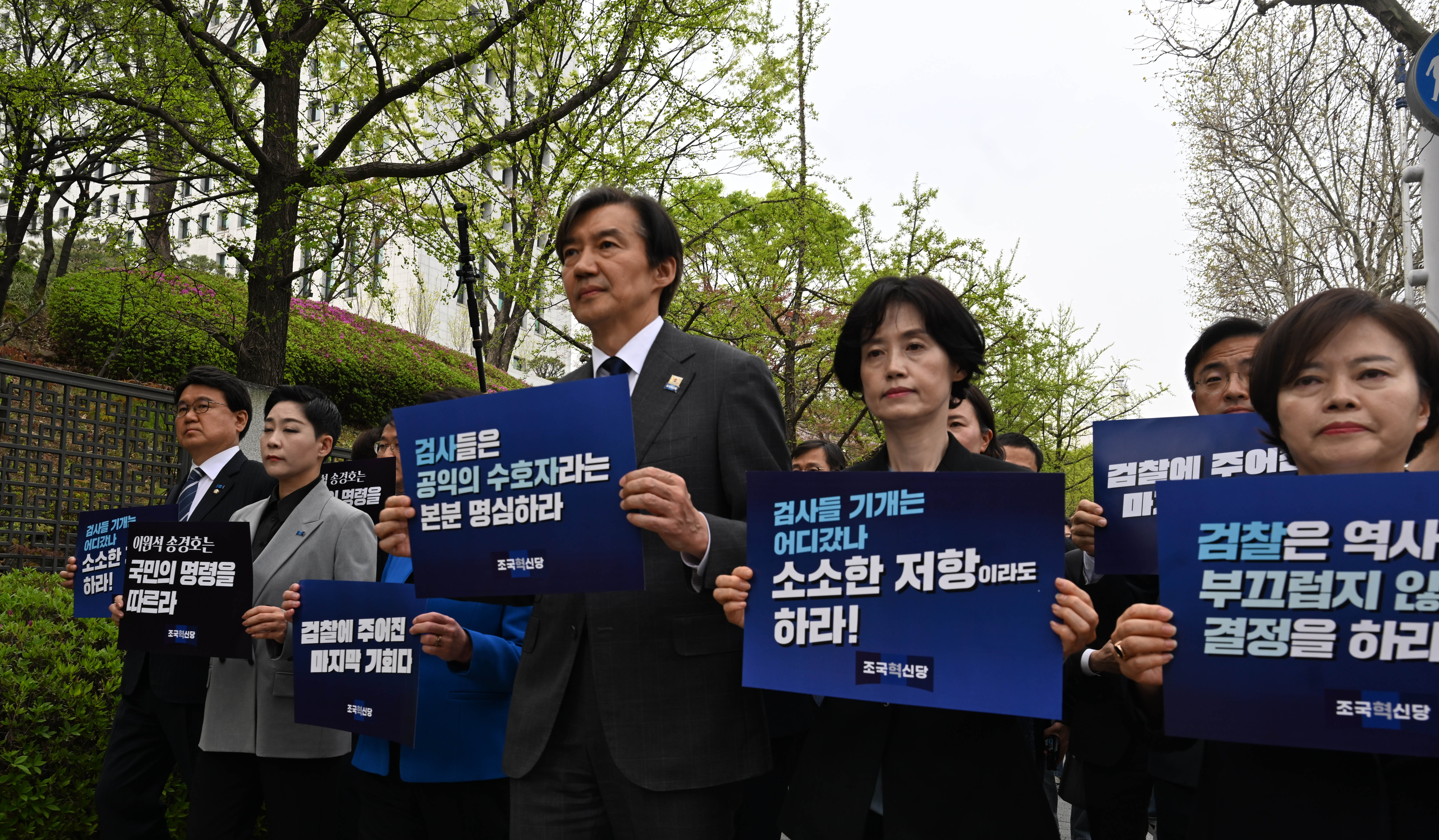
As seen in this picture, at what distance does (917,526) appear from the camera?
219 centimetres

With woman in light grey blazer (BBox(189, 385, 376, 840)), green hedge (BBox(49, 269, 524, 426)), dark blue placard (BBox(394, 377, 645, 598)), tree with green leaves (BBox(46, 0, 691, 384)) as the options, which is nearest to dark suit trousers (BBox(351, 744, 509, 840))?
woman in light grey blazer (BBox(189, 385, 376, 840))

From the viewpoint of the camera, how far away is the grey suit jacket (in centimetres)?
375

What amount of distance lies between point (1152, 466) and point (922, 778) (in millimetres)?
1369

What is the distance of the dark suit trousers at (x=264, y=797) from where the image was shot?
3738mm

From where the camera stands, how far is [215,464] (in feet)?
15.7

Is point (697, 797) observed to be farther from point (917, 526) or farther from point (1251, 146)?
point (1251, 146)

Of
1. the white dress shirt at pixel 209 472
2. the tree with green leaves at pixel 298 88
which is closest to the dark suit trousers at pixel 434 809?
the white dress shirt at pixel 209 472

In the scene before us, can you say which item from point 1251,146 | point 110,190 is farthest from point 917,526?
point 110,190

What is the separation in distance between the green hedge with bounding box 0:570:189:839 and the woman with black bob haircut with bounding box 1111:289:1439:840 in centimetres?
444

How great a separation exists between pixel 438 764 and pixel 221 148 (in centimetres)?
982

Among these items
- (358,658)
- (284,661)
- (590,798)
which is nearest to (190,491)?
(284,661)

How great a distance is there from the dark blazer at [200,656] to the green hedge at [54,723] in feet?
0.83

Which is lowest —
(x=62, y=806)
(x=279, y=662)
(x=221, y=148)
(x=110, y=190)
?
Answer: (x=62, y=806)

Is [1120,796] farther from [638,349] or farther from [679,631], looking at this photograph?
[638,349]
